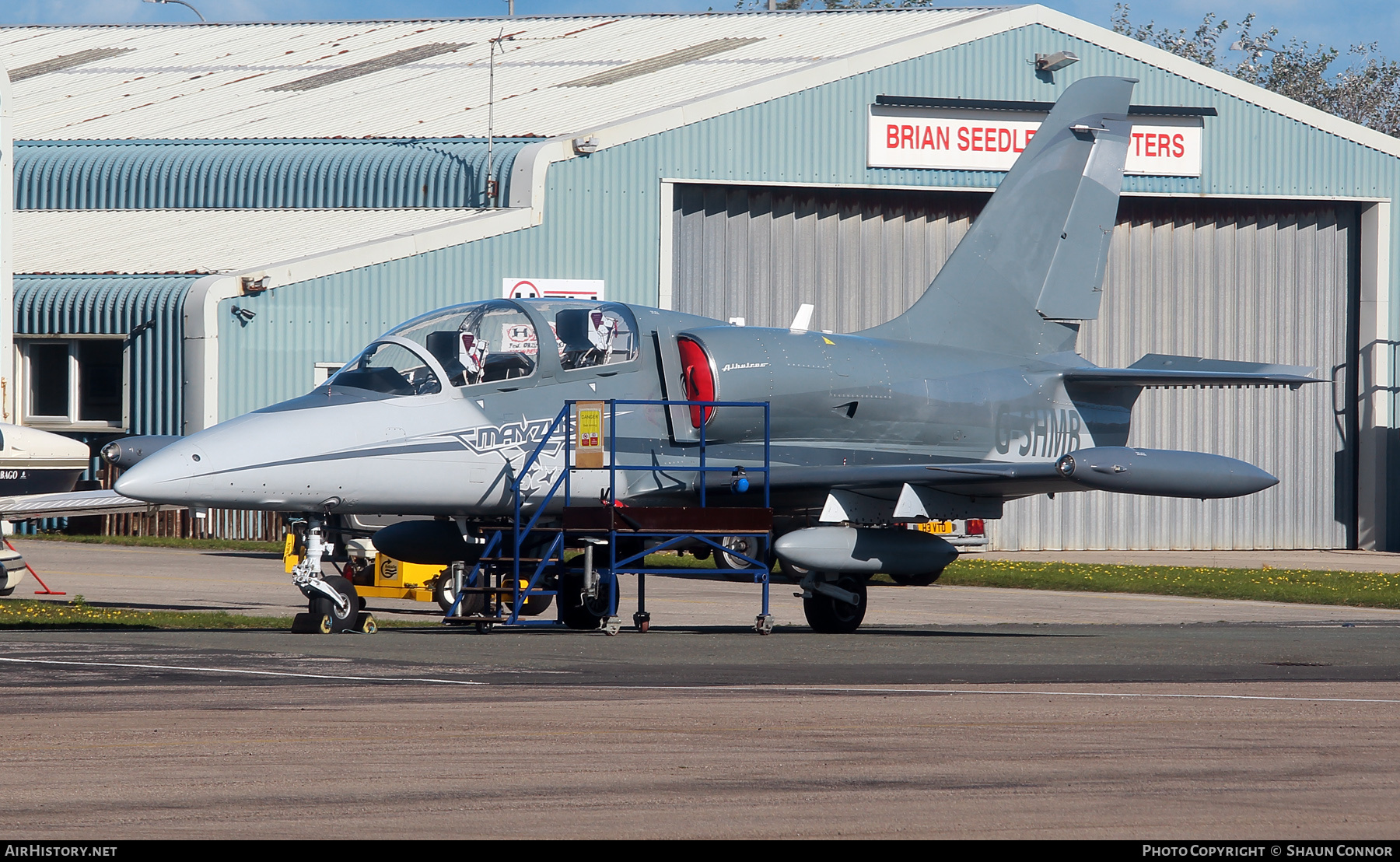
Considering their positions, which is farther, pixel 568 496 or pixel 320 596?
pixel 568 496

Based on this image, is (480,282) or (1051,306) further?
(480,282)

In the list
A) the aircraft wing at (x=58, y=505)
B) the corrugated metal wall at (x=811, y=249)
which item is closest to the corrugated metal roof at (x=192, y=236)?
the corrugated metal wall at (x=811, y=249)

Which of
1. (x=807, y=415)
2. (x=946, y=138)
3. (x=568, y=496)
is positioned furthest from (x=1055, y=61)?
(x=568, y=496)

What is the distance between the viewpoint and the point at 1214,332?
37.0m

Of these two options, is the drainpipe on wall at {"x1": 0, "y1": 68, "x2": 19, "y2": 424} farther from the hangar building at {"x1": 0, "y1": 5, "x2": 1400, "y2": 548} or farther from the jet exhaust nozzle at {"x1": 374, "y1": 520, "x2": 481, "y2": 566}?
the hangar building at {"x1": 0, "y1": 5, "x2": 1400, "y2": 548}

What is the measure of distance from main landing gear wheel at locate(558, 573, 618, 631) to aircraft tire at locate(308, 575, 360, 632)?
88.8 inches

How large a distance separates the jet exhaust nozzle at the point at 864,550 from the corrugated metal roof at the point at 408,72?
57.4 ft

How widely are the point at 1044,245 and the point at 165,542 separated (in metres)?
17.8

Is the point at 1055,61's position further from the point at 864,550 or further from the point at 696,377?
the point at 864,550

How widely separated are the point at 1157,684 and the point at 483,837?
22.2 ft

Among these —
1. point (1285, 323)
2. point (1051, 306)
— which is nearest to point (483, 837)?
point (1051, 306)

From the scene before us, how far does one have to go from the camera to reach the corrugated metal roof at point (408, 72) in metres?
35.2
